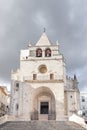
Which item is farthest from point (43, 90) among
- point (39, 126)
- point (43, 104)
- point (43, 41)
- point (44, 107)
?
point (39, 126)

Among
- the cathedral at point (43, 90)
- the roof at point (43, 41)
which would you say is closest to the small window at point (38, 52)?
the cathedral at point (43, 90)

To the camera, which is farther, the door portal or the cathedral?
the door portal

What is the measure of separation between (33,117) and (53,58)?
882 centimetres

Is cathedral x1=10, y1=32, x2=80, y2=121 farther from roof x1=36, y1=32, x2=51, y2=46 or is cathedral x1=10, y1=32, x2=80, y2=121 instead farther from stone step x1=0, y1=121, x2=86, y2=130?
stone step x1=0, y1=121, x2=86, y2=130

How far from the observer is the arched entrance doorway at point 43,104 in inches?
1518

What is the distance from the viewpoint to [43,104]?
4006 cm

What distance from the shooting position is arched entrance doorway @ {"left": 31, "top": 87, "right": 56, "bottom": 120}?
3856 centimetres

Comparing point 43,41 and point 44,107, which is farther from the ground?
point 43,41

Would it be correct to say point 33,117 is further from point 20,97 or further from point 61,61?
point 61,61

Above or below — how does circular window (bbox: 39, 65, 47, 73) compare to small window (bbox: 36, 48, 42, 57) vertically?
below

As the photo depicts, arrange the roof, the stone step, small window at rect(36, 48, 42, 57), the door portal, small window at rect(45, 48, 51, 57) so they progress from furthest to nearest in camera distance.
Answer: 1. the roof
2. small window at rect(36, 48, 42, 57)
3. small window at rect(45, 48, 51, 57)
4. the door portal
5. the stone step

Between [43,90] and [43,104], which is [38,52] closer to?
[43,90]

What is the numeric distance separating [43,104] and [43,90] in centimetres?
201

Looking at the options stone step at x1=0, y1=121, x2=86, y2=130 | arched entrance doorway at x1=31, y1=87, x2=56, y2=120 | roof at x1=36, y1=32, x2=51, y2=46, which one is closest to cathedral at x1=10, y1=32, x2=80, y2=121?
arched entrance doorway at x1=31, y1=87, x2=56, y2=120
